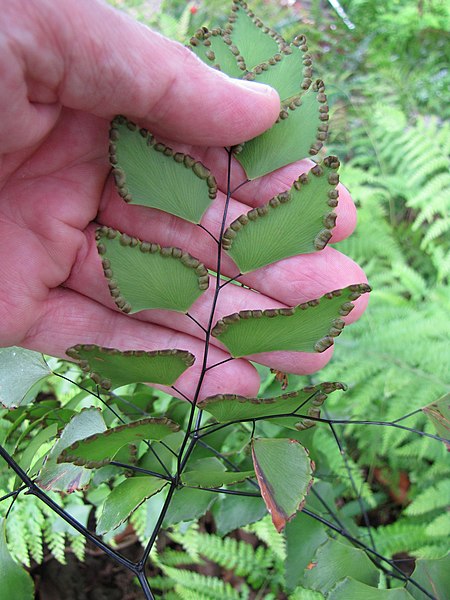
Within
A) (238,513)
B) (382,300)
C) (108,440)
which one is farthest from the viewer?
(382,300)

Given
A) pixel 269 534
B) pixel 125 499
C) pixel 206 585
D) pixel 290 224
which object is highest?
pixel 290 224

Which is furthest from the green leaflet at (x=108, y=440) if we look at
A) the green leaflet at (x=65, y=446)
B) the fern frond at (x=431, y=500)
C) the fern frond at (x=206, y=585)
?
the fern frond at (x=431, y=500)

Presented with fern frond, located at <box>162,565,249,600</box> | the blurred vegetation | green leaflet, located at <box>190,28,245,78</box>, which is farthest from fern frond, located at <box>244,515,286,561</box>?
green leaflet, located at <box>190,28,245,78</box>

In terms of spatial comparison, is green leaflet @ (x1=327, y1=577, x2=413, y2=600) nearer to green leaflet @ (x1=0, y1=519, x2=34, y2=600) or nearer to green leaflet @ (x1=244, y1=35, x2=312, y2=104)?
green leaflet @ (x1=0, y1=519, x2=34, y2=600)

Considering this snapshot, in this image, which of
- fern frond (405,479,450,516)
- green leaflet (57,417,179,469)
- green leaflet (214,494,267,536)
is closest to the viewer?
green leaflet (57,417,179,469)

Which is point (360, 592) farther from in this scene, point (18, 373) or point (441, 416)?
point (18, 373)

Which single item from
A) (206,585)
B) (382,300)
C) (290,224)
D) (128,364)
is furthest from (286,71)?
(382,300)
